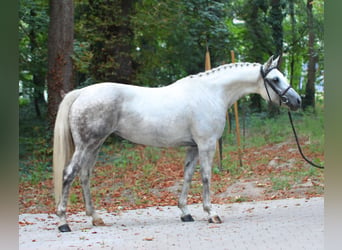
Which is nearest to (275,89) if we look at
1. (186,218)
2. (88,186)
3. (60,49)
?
(186,218)

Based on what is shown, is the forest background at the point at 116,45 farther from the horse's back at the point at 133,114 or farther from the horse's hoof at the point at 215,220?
the horse's hoof at the point at 215,220

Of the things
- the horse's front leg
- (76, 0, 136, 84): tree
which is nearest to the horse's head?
the horse's front leg

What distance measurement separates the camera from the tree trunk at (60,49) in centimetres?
880

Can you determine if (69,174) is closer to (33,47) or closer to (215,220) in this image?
(215,220)

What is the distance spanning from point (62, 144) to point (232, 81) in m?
2.10

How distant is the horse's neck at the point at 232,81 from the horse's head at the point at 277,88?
5.1 inches

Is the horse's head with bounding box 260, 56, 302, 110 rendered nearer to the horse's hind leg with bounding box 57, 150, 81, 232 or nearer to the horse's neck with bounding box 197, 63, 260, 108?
the horse's neck with bounding box 197, 63, 260, 108

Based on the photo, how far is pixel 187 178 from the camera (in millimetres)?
5523

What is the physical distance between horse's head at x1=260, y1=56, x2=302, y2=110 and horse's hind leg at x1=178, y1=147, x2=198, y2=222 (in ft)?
3.67

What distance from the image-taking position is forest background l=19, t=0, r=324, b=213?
355 inches

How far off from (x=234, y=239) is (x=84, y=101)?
2.15 m

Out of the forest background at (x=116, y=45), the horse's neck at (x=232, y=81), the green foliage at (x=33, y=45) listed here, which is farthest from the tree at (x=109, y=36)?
the horse's neck at (x=232, y=81)
